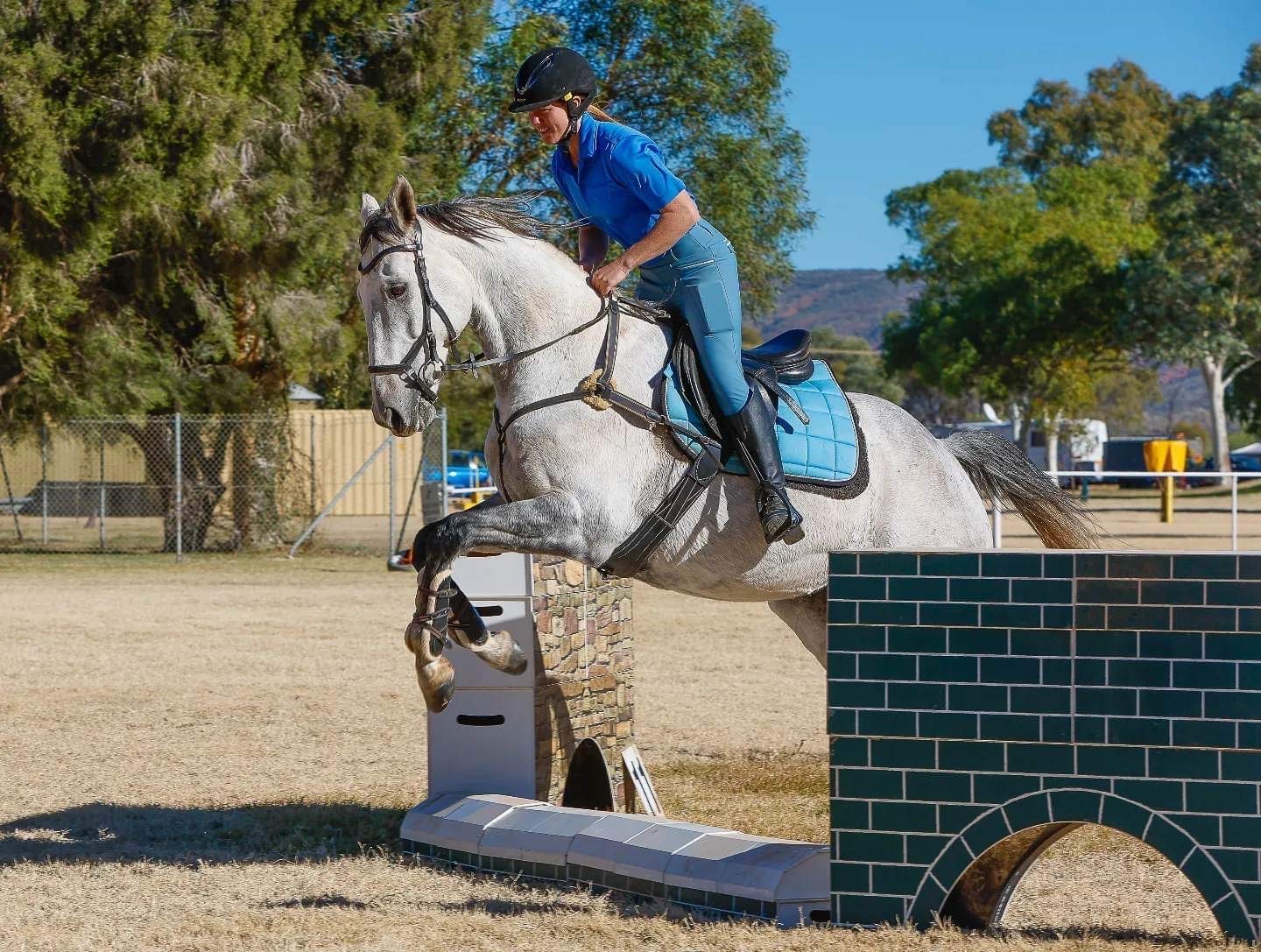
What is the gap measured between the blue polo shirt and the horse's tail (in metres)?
1.70

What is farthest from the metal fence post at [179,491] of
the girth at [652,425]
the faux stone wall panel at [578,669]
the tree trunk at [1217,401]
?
the tree trunk at [1217,401]

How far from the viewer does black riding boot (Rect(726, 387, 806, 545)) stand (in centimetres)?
515

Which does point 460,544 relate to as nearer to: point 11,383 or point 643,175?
point 643,175

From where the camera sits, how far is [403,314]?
498 centimetres

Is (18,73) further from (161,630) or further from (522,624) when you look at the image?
(522,624)

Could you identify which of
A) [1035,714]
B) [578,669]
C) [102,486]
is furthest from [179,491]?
[1035,714]

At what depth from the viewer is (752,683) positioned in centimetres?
1035

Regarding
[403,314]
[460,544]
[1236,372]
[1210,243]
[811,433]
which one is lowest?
[460,544]

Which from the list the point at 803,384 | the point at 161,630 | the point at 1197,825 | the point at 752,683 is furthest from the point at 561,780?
the point at 161,630

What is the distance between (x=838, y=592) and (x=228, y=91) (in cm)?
1707

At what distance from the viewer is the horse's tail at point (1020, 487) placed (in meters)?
6.14

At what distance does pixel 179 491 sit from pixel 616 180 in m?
17.3

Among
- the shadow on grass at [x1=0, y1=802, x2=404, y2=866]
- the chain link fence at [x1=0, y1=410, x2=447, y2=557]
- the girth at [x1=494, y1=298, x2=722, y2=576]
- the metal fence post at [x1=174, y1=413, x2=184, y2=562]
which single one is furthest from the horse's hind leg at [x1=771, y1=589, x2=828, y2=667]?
the metal fence post at [x1=174, y1=413, x2=184, y2=562]

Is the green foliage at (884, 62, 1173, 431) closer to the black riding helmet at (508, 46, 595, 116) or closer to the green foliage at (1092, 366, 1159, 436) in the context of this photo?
the green foliage at (1092, 366, 1159, 436)
